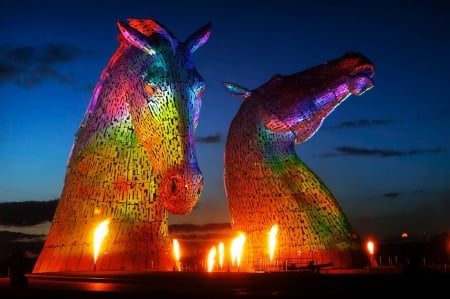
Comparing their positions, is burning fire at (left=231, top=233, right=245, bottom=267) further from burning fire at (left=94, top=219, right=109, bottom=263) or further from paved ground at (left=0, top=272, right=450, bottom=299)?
paved ground at (left=0, top=272, right=450, bottom=299)

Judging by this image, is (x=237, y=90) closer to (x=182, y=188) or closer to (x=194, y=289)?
(x=182, y=188)

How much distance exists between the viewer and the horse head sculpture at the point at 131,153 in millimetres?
12984

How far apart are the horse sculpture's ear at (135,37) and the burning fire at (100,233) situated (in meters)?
4.27

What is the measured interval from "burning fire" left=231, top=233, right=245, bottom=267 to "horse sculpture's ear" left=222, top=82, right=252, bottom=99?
18.1ft

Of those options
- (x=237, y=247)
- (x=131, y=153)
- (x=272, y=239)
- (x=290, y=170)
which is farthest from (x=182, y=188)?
A: (x=237, y=247)

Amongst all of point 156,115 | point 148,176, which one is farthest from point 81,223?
point 156,115

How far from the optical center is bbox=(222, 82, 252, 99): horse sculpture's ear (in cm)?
2298

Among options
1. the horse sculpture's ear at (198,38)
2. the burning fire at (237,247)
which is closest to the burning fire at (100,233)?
the horse sculpture's ear at (198,38)

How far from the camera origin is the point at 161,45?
1348 cm

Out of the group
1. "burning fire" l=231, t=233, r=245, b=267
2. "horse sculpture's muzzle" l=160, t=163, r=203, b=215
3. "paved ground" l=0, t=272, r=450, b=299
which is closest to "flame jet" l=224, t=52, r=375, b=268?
"burning fire" l=231, t=233, r=245, b=267

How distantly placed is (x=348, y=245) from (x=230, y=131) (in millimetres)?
6388

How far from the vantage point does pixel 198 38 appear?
14.2 metres

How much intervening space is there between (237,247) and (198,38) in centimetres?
973

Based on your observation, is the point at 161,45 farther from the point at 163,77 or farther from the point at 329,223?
the point at 329,223
